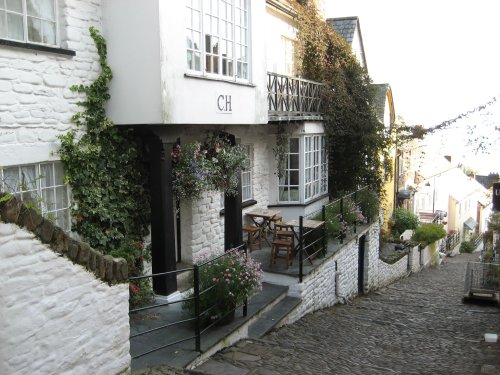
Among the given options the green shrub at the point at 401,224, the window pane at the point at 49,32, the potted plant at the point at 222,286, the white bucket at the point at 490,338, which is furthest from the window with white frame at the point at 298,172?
the green shrub at the point at 401,224

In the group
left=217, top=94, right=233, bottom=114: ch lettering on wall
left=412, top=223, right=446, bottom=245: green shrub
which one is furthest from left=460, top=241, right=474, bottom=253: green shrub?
left=217, top=94, right=233, bottom=114: ch lettering on wall

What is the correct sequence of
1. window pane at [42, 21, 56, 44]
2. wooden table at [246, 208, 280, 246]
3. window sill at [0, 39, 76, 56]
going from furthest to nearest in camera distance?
wooden table at [246, 208, 280, 246]
window pane at [42, 21, 56, 44]
window sill at [0, 39, 76, 56]

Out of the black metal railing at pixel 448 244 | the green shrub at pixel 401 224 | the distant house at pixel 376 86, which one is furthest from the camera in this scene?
the black metal railing at pixel 448 244

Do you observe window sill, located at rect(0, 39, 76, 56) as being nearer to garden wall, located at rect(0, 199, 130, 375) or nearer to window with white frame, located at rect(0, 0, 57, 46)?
window with white frame, located at rect(0, 0, 57, 46)

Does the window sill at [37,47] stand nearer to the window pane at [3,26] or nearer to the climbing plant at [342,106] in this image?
the window pane at [3,26]

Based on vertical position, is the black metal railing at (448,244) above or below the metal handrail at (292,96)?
below

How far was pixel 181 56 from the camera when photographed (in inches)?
293

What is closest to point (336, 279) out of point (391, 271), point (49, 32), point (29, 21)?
point (391, 271)

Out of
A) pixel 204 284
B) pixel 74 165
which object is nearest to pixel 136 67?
pixel 74 165

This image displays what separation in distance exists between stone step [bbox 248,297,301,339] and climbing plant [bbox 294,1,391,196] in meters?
6.93

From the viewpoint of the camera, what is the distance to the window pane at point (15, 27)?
19.8 feet

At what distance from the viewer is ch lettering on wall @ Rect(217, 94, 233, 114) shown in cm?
852

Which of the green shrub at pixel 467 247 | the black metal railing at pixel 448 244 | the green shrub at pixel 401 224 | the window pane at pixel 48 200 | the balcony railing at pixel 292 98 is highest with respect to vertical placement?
the balcony railing at pixel 292 98

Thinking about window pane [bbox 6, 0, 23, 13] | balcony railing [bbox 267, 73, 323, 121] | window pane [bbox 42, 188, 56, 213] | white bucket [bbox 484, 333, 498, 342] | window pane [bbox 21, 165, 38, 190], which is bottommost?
white bucket [bbox 484, 333, 498, 342]
